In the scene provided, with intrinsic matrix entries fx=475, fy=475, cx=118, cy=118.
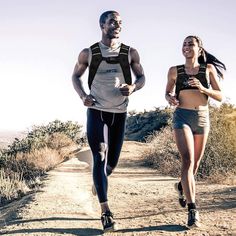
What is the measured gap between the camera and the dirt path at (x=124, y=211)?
5.57 metres

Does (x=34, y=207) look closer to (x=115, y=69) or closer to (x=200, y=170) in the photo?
(x=115, y=69)

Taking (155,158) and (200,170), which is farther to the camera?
(155,158)

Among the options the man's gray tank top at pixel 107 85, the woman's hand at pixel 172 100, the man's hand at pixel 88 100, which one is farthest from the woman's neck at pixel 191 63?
the man's hand at pixel 88 100

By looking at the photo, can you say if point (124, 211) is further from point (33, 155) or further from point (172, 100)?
point (33, 155)

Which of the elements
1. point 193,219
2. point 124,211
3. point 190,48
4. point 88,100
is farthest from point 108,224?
point 190,48

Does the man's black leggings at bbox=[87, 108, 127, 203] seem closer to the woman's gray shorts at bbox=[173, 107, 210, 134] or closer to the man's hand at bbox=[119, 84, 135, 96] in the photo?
the man's hand at bbox=[119, 84, 135, 96]

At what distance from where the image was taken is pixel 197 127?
18.7 ft

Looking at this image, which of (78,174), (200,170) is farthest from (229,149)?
(78,174)

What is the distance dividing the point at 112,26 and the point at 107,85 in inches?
28.4

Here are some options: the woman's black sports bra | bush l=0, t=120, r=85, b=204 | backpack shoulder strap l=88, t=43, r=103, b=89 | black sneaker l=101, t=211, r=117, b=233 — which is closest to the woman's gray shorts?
the woman's black sports bra

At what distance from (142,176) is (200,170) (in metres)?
1.56

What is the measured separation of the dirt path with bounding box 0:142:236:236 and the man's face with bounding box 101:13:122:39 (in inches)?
91.2

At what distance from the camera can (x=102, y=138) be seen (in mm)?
5652

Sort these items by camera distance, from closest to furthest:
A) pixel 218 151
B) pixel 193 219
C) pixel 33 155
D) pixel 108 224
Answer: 1. pixel 108 224
2. pixel 193 219
3. pixel 218 151
4. pixel 33 155
